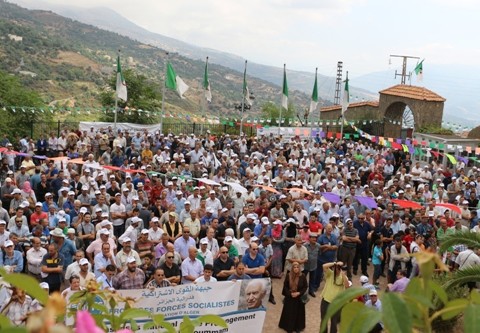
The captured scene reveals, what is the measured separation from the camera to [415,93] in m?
32.8

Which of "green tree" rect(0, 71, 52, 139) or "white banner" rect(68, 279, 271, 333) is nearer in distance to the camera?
"white banner" rect(68, 279, 271, 333)

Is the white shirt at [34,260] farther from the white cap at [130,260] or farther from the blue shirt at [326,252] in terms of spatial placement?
the blue shirt at [326,252]

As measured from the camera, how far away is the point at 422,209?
1466cm

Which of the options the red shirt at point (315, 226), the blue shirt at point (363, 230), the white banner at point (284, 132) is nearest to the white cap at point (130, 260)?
the red shirt at point (315, 226)

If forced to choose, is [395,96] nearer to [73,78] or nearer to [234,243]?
[234,243]

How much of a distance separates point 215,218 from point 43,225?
11.3ft

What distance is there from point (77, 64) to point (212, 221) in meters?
68.0

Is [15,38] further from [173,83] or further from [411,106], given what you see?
[173,83]

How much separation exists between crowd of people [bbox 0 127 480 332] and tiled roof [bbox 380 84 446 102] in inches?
466

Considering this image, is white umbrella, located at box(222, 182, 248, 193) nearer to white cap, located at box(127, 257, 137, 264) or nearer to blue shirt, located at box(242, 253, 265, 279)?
blue shirt, located at box(242, 253, 265, 279)

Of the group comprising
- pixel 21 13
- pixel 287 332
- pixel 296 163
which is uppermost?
pixel 21 13

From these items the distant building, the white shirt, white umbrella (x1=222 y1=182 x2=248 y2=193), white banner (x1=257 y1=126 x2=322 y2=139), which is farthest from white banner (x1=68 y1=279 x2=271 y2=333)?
the distant building

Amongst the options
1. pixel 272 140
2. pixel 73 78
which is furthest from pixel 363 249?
pixel 73 78

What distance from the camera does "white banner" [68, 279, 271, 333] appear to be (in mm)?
8461
